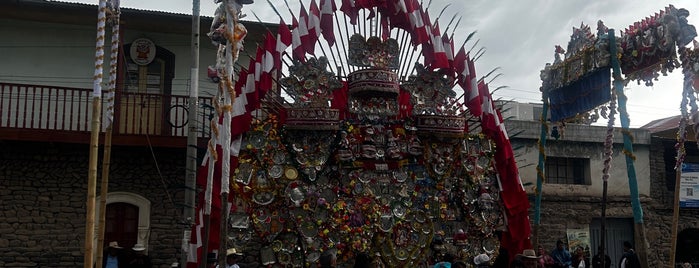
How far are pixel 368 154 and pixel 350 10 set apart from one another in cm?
212

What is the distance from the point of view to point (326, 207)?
927cm

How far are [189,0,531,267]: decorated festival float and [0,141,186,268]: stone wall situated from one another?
2324mm

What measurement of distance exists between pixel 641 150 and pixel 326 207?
9269mm

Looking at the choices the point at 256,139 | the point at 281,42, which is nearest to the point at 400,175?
the point at 256,139

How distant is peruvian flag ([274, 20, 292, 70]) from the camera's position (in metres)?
9.00

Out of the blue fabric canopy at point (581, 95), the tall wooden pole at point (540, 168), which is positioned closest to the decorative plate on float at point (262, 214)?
the tall wooden pole at point (540, 168)

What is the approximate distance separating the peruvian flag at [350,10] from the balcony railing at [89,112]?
273 centimetres

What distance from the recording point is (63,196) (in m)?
11.0

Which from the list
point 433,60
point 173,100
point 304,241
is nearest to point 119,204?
point 173,100

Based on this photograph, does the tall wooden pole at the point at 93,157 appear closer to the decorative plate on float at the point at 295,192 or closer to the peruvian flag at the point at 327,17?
the decorative plate on float at the point at 295,192

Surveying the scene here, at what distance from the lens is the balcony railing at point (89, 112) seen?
10766mm

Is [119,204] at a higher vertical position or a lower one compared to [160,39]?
lower

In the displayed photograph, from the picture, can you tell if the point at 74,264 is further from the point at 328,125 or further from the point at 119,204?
the point at 328,125

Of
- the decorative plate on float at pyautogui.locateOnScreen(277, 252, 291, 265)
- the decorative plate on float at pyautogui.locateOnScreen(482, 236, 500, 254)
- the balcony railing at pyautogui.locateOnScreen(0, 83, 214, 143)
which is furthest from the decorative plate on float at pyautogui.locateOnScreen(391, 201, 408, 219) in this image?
the balcony railing at pyautogui.locateOnScreen(0, 83, 214, 143)
